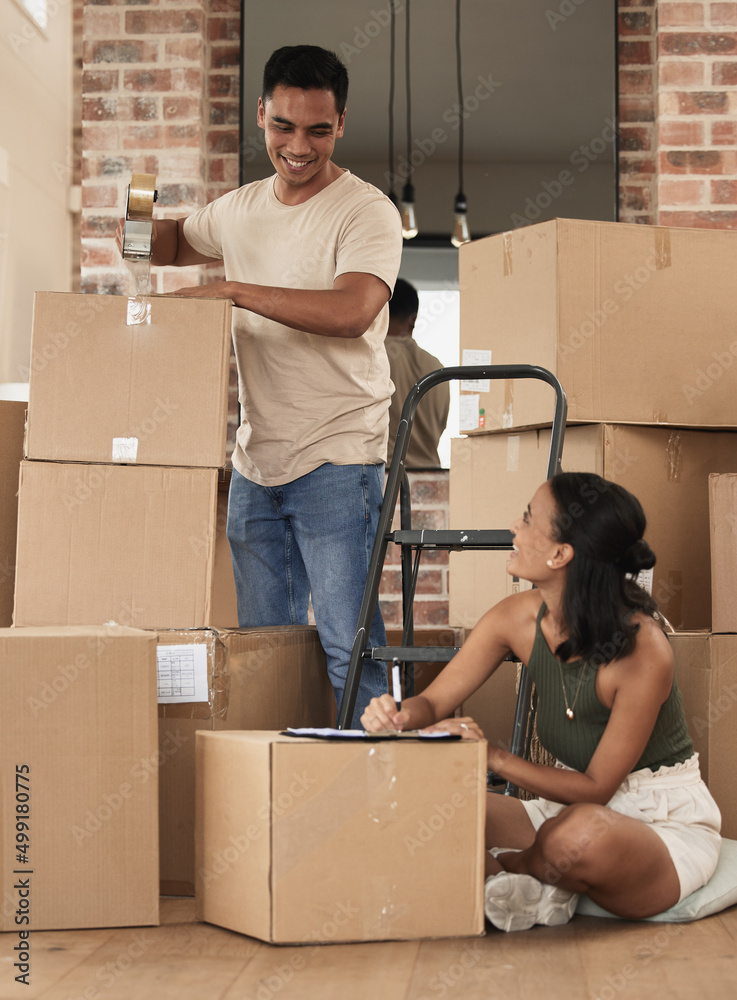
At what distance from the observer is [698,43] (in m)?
2.87

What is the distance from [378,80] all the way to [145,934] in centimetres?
250

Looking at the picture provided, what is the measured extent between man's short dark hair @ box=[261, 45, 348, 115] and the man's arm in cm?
38

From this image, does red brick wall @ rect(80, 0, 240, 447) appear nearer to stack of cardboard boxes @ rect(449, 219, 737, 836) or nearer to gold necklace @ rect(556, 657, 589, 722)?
stack of cardboard boxes @ rect(449, 219, 737, 836)

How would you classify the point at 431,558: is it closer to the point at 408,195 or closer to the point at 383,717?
the point at 408,195

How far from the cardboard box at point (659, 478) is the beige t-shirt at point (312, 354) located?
42 cm

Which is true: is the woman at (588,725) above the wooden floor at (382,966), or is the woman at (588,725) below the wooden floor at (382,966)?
above

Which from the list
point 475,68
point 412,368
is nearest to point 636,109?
point 475,68

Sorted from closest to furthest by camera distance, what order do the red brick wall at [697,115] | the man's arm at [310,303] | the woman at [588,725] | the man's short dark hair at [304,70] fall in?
1. the woman at [588,725]
2. the man's arm at [310,303]
3. the man's short dark hair at [304,70]
4. the red brick wall at [697,115]

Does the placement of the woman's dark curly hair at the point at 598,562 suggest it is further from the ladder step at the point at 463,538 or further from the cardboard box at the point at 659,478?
the cardboard box at the point at 659,478

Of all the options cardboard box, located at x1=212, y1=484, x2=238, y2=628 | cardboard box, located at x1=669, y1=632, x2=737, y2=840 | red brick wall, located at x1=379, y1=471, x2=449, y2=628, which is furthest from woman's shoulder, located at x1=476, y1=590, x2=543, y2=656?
red brick wall, located at x1=379, y1=471, x2=449, y2=628

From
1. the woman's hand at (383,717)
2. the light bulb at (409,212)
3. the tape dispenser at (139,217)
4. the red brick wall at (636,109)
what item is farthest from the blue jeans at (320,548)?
the red brick wall at (636,109)

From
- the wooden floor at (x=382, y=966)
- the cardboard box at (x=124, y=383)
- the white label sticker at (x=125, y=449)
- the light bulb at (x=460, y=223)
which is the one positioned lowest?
the wooden floor at (x=382, y=966)

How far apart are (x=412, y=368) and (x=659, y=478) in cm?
108

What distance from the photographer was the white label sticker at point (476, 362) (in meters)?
2.30
